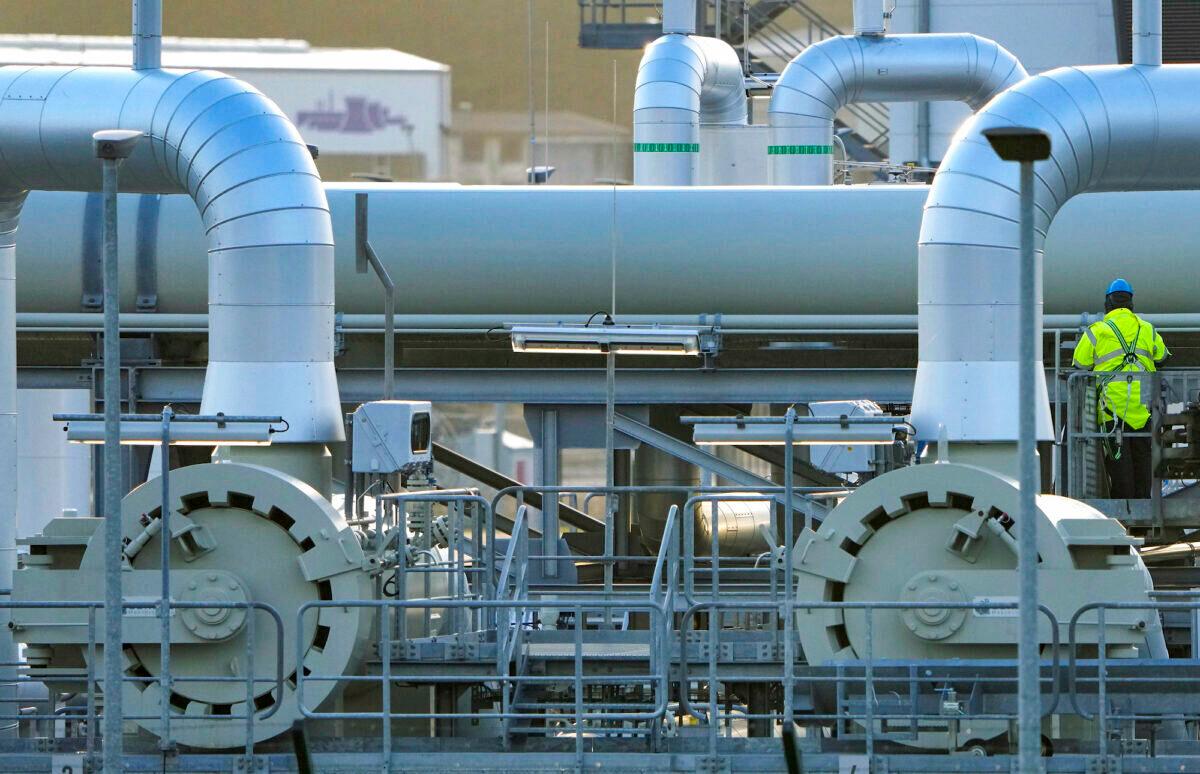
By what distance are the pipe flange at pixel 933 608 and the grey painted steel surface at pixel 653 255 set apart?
4475mm

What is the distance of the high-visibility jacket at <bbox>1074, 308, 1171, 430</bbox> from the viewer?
11.3 m

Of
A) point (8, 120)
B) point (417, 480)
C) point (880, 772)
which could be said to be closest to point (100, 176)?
point (8, 120)

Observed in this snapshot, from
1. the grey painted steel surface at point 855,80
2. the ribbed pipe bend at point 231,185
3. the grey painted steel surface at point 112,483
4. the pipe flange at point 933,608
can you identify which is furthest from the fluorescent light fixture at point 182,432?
the grey painted steel surface at point 855,80

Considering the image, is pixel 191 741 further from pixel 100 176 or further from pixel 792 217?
pixel 792 217

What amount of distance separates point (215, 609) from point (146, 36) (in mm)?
3516

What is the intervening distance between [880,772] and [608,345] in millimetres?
2786

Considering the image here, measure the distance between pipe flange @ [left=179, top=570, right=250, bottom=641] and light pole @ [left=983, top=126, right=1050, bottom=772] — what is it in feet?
14.8

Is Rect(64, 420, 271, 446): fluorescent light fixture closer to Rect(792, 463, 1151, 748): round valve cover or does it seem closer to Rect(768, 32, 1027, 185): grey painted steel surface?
Rect(792, 463, 1151, 748): round valve cover

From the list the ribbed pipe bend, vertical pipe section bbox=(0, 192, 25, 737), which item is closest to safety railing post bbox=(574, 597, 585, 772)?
the ribbed pipe bend

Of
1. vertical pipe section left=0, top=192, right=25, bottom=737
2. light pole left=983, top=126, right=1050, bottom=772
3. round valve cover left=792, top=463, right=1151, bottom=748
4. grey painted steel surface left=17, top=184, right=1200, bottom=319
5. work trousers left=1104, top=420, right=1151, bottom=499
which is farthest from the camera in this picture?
grey painted steel surface left=17, top=184, right=1200, bottom=319

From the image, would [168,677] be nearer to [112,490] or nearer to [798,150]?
[112,490]

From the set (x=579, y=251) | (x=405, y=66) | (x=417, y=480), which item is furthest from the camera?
(x=405, y=66)

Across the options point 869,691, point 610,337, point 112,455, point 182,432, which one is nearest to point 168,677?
point 182,432

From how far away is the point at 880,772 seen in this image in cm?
887
